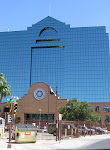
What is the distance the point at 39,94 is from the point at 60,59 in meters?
54.0

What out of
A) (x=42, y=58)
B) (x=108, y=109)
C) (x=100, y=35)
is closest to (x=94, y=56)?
(x=100, y=35)

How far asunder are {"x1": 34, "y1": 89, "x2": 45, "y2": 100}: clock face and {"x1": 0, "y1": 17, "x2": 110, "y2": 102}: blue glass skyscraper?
150 ft

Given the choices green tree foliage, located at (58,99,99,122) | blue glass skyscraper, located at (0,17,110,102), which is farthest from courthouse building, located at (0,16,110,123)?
green tree foliage, located at (58,99,99,122)

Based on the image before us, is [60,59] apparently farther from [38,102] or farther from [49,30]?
[38,102]

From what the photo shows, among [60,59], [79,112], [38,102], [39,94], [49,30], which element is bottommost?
[79,112]

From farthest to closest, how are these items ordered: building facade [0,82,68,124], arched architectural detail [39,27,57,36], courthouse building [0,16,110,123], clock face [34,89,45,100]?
arched architectural detail [39,27,57,36] → courthouse building [0,16,110,123] → clock face [34,89,45,100] → building facade [0,82,68,124]

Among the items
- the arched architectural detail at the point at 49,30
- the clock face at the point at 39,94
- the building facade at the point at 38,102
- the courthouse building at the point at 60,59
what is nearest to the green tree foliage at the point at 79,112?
the building facade at the point at 38,102

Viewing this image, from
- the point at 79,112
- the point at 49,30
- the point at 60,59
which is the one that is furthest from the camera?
the point at 49,30

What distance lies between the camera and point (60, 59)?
122750 millimetres

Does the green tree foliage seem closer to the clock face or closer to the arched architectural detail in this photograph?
the clock face

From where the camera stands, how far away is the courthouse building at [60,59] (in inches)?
4658

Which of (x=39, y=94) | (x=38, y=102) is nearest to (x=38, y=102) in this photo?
(x=38, y=102)

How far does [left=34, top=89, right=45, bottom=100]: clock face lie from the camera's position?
71.4m

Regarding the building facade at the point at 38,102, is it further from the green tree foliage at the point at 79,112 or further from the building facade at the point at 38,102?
the green tree foliage at the point at 79,112
